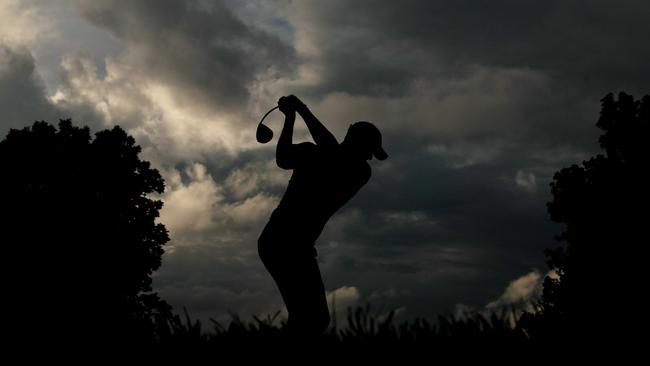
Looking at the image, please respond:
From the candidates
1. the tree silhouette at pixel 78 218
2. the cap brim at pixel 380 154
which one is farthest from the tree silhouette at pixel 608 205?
the tree silhouette at pixel 78 218

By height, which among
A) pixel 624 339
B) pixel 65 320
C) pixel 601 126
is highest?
pixel 601 126

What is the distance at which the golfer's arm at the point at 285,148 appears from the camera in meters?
5.63

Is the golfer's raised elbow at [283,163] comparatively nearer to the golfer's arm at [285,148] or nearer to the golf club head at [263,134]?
the golfer's arm at [285,148]

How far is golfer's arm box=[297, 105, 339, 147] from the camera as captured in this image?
5645 millimetres

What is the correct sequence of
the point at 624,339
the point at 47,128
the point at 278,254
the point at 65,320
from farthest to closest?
the point at 47,128 < the point at 278,254 < the point at 65,320 < the point at 624,339

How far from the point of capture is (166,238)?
30.6 meters

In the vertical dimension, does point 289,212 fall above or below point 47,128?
below

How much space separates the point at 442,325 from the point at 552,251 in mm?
25294

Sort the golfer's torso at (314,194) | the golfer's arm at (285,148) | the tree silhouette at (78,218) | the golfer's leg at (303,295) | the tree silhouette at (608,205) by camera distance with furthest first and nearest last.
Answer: the tree silhouette at (78,218), the tree silhouette at (608,205), the golfer's arm at (285,148), the golfer's torso at (314,194), the golfer's leg at (303,295)

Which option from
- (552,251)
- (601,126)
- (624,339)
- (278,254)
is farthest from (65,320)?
(601,126)

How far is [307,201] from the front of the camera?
540 centimetres

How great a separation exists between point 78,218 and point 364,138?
2472 cm

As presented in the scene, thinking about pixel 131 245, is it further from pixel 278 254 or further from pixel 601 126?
pixel 278 254

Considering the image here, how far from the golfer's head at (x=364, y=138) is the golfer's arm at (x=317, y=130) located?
0.17 m
